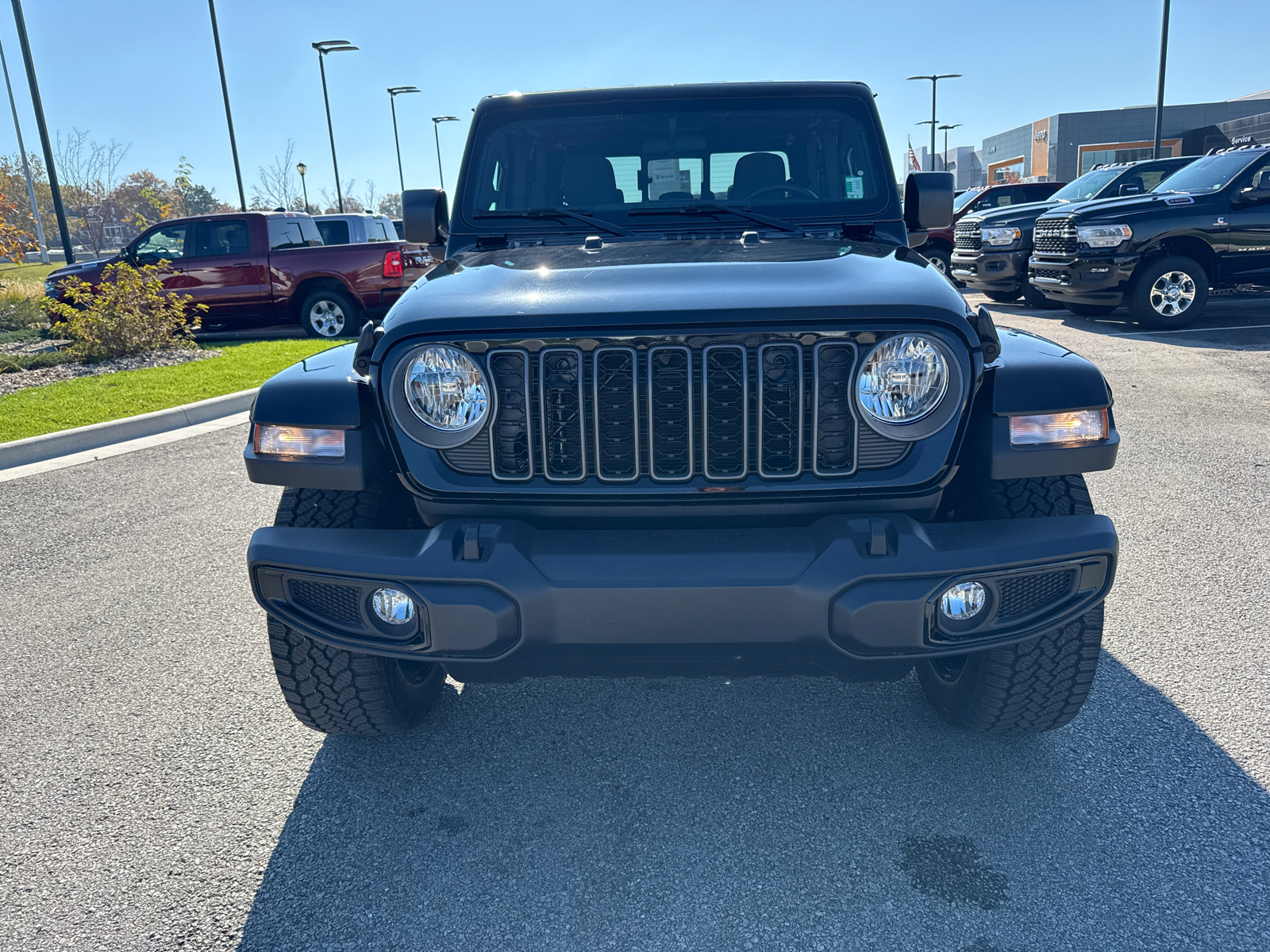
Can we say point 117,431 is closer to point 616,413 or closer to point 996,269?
point 616,413

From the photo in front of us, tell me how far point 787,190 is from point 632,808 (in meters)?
2.16

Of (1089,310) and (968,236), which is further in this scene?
(968,236)

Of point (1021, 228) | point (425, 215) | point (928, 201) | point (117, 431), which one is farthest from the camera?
point (1021, 228)

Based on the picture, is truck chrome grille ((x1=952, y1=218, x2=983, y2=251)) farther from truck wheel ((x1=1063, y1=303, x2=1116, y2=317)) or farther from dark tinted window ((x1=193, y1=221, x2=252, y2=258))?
dark tinted window ((x1=193, y1=221, x2=252, y2=258))

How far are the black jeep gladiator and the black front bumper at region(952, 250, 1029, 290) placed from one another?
12335mm

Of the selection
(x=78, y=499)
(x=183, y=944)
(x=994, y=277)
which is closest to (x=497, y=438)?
(x=183, y=944)

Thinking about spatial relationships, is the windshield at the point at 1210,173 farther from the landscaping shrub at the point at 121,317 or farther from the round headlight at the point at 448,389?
the landscaping shrub at the point at 121,317

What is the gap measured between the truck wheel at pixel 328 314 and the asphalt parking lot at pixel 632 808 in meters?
9.47

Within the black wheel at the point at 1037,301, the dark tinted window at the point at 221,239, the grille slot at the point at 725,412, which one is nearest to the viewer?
the grille slot at the point at 725,412

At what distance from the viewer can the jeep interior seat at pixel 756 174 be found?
3432 millimetres

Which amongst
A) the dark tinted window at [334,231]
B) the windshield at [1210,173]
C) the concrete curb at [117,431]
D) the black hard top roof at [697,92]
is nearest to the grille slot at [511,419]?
the black hard top roof at [697,92]

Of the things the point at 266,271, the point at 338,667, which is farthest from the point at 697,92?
the point at 266,271

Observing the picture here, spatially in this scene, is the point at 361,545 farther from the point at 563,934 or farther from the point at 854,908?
the point at 854,908

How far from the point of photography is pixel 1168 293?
11.0 metres
